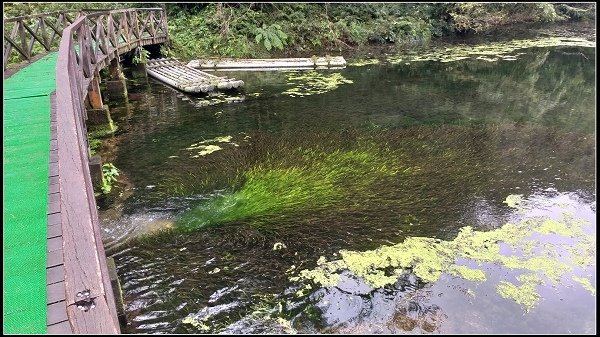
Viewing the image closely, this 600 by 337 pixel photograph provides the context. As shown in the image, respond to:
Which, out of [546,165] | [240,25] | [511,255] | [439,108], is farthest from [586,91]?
[240,25]

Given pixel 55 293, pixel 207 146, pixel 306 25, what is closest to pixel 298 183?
pixel 207 146

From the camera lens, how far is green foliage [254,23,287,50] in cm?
1755

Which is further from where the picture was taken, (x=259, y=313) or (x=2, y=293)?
(x=259, y=313)

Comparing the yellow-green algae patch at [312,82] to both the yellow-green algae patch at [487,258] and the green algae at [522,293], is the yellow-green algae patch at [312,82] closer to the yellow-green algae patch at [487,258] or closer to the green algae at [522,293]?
the yellow-green algae patch at [487,258]

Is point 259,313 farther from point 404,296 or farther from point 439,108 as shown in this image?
point 439,108

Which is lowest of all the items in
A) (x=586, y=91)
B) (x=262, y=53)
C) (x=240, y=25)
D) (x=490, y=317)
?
(x=490, y=317)

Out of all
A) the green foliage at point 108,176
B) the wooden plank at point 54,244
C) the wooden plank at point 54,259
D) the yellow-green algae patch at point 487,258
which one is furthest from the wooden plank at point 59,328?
the green foliage at point 108,176

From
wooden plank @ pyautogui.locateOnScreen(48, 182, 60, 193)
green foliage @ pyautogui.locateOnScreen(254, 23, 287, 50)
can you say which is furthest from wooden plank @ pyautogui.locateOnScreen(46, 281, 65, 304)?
green foliage @ pyautogui.locateOnScreen(254, 23, 287, 50)

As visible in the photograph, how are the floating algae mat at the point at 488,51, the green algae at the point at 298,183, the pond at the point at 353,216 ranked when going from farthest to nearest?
1. the floating algae mat at the point at 488,51
2. the green algae at the point at 298,183
3. the pond at the point at 353,216

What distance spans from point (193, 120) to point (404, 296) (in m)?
6.95

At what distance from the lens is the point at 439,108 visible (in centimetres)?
1112

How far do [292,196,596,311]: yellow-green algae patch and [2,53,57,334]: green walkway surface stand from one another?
2.58 meters

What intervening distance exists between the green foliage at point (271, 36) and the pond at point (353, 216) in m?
6.88

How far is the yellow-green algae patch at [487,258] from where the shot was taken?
4863 mm
